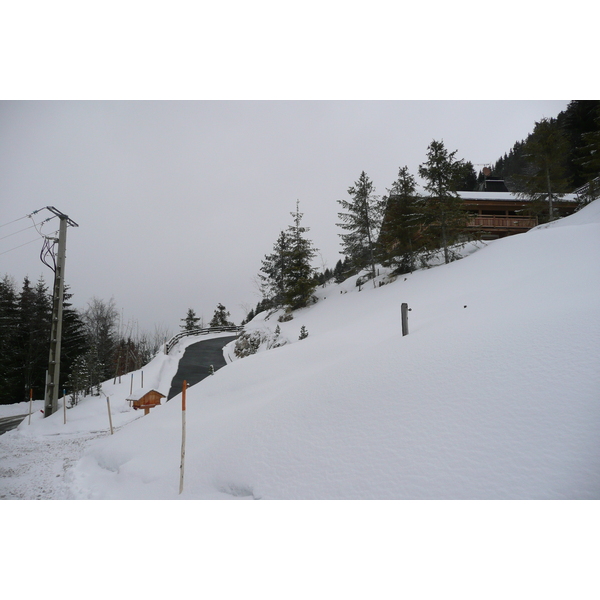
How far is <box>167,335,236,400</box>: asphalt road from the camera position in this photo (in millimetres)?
10484

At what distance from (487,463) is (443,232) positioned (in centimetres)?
1410

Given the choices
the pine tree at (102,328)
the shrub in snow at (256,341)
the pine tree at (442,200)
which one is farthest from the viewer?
the pine tree at (102,328)

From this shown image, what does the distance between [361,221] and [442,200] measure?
15.2 ft

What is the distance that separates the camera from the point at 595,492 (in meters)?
1.90

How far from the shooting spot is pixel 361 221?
56.9 ft

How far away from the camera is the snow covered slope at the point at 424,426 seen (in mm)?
2137

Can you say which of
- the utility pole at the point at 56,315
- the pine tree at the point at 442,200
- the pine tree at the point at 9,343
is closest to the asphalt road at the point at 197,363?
the utility pole at the point at 56,315

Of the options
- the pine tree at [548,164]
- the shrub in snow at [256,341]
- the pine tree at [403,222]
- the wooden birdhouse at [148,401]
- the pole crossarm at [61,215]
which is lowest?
the wooden birdhouse at [148,401]

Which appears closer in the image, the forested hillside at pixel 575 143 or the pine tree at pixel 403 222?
the forested hillside at pixel 575 143

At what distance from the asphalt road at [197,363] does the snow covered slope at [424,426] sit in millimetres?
5243

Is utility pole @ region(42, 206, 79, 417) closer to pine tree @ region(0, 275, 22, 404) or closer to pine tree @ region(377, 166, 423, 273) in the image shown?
pine tree @ region(0, 275, 22, 404)

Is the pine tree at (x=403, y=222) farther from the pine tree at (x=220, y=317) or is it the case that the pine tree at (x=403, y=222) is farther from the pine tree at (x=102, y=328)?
the pine tree at (x=220, y=317)

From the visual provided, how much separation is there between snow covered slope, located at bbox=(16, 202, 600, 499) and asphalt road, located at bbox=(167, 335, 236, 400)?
5243 millimetres

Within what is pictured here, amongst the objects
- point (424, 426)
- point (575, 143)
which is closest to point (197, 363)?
point (424, 426)
